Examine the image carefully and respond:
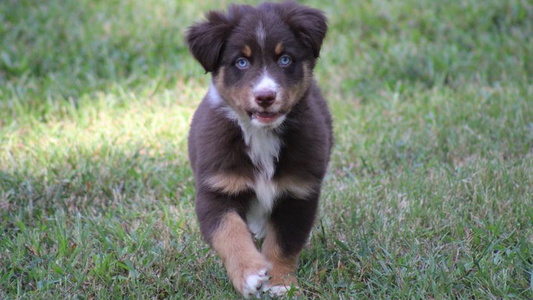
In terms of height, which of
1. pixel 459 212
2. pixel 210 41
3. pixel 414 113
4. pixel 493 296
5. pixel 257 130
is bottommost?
pixel 414 113

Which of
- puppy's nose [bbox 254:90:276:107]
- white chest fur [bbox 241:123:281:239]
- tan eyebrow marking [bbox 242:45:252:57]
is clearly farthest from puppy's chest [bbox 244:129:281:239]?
tan eyebrow marking [bbox 242:45:252:57]

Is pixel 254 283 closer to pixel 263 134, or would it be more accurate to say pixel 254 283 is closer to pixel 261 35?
pixel 263 134

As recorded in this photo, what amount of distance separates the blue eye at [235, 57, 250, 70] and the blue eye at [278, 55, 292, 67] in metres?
0.17

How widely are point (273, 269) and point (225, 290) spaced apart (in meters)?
0.28

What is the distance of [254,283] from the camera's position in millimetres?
3543

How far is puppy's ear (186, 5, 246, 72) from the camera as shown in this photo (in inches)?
157

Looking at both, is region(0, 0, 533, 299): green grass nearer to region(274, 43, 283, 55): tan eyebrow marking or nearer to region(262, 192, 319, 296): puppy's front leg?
region(262, 192, 319, 296): puppy's front leg

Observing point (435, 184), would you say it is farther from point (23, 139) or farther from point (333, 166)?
point (23, 139)

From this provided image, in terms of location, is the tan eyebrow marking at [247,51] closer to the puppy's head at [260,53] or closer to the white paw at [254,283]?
the puppy's head at [260,53]

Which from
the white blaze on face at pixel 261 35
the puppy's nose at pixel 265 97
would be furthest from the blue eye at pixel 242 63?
the puppy's nose at pixel 265 97

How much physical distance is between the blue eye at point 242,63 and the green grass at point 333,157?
1.08 meters

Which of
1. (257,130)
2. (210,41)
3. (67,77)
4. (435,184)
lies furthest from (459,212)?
(67,77)

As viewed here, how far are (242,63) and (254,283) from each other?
1.15 meters

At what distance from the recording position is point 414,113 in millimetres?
6711
